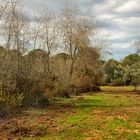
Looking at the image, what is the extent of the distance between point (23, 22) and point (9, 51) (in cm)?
322

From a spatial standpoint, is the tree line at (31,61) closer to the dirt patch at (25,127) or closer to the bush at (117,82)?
the dirt patch at (25,127)

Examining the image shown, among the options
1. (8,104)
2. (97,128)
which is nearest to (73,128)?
(97,128)

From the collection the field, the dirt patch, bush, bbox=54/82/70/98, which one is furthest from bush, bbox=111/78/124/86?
the dirt patch

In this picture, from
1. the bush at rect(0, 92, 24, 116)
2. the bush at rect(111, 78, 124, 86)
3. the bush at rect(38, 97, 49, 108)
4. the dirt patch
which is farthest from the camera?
the bush at rect(111, 78, 124, 86)

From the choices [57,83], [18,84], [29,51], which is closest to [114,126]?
[18,84]

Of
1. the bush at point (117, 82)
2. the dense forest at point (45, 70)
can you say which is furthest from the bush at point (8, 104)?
the bush at point (117, 82)

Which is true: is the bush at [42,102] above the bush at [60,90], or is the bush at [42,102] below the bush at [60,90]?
below

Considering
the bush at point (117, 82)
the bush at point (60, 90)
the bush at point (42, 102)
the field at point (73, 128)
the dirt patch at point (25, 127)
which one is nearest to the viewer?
the field at point (73, 128)

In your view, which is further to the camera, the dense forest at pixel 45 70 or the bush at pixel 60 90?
the bush at pixel 60 90

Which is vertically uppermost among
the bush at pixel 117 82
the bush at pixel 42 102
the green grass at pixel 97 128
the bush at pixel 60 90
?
the bush at pixel 117 82

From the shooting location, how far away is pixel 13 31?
2366 cm

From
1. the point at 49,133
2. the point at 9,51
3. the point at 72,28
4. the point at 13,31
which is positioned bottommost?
the point at 49,133

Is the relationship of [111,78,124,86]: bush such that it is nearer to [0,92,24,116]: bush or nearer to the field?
the field

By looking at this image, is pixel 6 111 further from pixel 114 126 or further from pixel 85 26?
pixel 85 26
